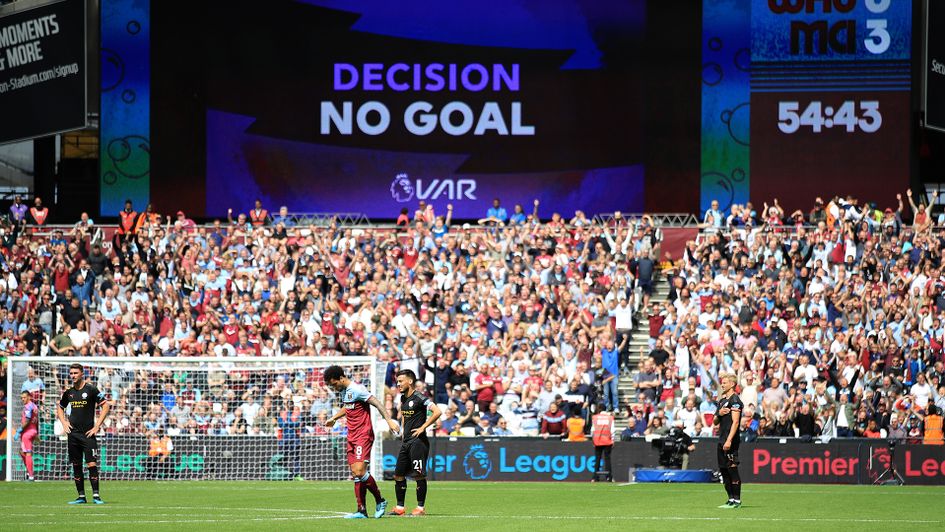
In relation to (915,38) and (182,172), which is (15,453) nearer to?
(182,172)

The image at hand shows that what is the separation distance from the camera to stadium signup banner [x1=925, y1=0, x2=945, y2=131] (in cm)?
3067

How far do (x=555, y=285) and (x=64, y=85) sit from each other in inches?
451

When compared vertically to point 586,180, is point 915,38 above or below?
above

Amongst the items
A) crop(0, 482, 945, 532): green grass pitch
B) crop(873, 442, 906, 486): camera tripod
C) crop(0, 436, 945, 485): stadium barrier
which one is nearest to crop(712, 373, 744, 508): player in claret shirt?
crop(0, 482, 945, 532): green grass pitch

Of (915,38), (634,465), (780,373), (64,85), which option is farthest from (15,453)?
(915,38)

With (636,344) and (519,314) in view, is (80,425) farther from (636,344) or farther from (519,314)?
(636,344)

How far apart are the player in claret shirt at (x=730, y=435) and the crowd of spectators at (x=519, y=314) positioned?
23.9 ft

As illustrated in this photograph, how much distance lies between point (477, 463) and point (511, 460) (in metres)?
0.64

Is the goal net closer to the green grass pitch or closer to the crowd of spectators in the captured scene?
the crowd of spectators

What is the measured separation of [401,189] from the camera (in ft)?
123

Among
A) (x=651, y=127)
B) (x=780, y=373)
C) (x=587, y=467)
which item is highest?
(x=651, y=127)

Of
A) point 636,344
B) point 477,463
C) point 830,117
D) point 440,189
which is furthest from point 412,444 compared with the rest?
point 830,117

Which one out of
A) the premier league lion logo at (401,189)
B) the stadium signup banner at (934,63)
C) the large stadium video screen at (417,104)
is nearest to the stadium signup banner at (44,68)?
the large stadium video screen at (417,104)

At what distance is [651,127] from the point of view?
36875 millimetres
